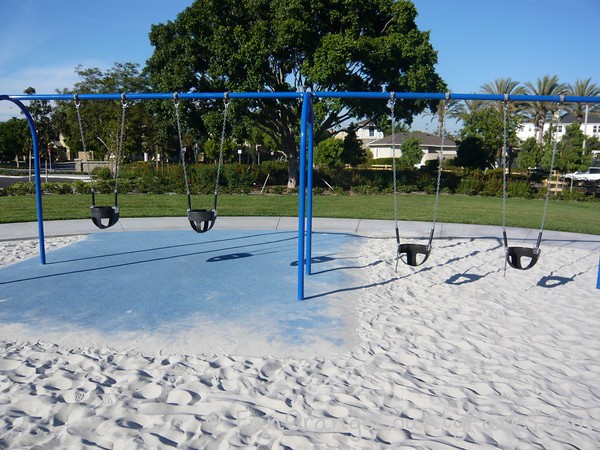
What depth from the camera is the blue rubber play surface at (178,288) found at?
5391mm

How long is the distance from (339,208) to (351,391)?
13.9m

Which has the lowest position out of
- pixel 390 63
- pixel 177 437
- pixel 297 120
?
pixel 177 437

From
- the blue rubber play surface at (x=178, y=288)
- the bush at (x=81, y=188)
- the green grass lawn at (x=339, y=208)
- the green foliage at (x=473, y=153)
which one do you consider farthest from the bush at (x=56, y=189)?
the green foliage at (x=473, y=153)

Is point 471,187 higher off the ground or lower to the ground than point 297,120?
lower

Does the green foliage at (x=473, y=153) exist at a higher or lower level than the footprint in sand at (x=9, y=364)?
higher

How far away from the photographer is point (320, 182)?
84.6 ft

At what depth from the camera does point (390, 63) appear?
19.7 metres

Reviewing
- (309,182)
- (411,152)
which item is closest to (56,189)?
(309,182)

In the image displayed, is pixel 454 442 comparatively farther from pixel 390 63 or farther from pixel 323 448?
pixel 390 63

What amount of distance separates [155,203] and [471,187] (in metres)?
16.3

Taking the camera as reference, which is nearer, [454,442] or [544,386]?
[454,442]

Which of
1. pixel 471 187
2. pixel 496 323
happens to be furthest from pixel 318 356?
pixel 471 187

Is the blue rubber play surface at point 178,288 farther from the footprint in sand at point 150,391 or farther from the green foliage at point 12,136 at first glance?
the green foliage at point 12,136

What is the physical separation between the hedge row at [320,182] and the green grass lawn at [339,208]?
174cm
